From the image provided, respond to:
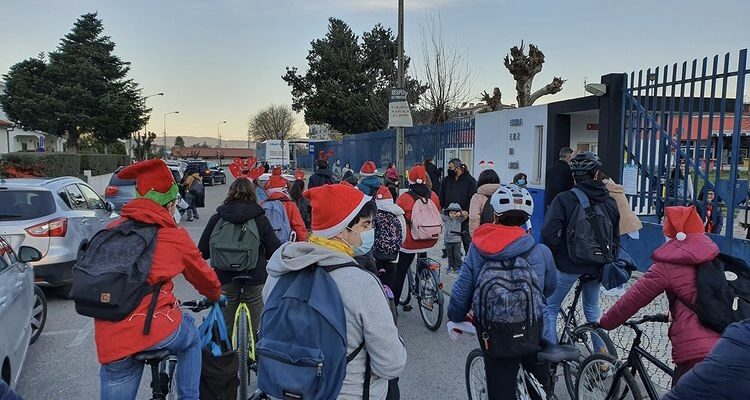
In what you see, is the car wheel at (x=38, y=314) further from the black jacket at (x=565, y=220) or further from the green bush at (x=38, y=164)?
the green bush at (x=38, y=164)

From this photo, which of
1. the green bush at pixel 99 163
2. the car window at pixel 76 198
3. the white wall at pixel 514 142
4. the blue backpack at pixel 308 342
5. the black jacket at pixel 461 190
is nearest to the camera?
the blue backpack at pixel 308 342

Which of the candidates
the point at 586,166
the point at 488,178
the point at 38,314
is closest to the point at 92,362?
the point at 38,314

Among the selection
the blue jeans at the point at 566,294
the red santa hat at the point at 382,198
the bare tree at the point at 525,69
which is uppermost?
the bare tree at the point at 525,69

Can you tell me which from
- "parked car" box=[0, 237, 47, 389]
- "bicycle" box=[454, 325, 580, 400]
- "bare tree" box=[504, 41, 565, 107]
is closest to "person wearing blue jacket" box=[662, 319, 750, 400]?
"bicycle" box=[454, 325, 580, 400]

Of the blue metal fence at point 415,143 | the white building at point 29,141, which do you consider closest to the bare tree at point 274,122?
the white building at point 29,141

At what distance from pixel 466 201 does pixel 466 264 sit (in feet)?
19.2

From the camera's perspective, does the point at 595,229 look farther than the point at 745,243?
No

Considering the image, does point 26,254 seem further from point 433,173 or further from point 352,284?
point 433,173

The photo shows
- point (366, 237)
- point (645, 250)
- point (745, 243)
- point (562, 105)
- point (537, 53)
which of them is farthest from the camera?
point (537, 53)

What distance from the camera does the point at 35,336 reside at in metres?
5.49

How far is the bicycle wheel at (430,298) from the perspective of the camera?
580cm

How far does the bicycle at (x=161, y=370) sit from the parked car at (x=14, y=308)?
117 cm

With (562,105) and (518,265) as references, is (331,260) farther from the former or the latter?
(562,105)

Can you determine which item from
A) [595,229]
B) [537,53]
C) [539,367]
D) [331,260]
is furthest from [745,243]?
[537,53]
